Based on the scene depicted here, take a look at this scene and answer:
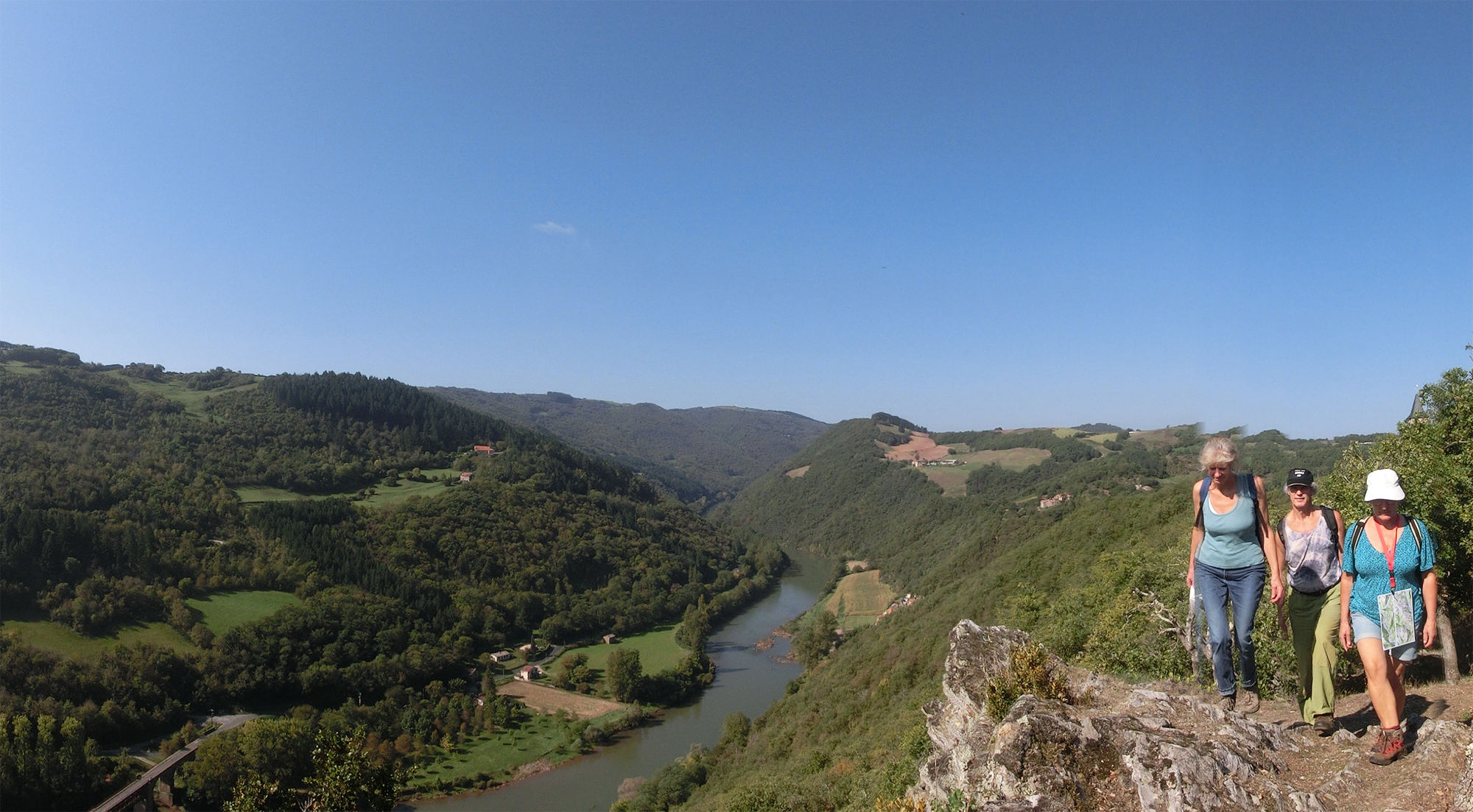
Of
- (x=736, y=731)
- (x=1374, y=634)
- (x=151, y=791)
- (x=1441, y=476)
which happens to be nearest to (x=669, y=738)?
(x=736, y=731)

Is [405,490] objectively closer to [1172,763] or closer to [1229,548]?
[1172,763]

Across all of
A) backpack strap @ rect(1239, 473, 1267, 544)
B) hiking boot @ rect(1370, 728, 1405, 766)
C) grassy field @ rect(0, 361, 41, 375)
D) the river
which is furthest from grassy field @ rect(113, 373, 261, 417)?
hiking boot @ rect(1370, 728, 1405, 766)

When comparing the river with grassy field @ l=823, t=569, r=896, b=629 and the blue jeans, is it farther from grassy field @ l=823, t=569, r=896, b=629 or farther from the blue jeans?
the blue jeans

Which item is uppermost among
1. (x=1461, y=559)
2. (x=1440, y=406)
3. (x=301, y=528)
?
(x=1440, y=406)

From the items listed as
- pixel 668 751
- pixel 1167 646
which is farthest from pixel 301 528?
pixel 1167 646

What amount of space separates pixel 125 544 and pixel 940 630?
63845 millimetres

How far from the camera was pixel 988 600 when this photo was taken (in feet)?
114

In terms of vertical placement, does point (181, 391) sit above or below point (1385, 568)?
above

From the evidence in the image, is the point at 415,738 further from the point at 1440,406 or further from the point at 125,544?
Result: the point at 1440,406

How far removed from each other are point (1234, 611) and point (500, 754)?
151 feet

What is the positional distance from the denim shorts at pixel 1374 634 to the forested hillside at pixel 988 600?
115 centimetres

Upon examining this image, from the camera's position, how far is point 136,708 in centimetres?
4119

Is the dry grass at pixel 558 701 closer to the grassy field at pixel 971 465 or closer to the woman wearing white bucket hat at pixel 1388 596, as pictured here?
the woman wearing white bucket hat at pixel 1388 596

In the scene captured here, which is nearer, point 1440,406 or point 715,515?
point 1440,406
